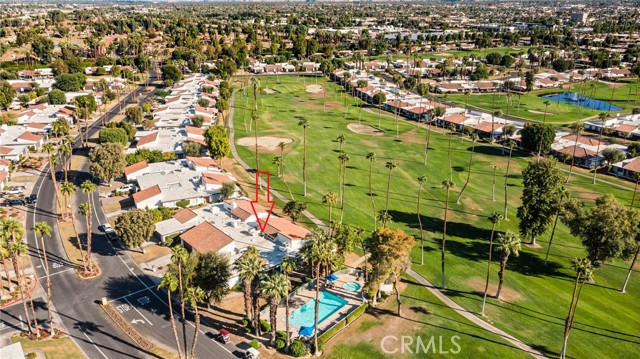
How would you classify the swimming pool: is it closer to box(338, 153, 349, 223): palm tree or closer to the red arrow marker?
the red arrow marker

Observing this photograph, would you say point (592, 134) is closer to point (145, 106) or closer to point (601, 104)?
point (601, 104)

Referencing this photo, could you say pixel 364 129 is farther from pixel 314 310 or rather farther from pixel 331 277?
pixel 314 310

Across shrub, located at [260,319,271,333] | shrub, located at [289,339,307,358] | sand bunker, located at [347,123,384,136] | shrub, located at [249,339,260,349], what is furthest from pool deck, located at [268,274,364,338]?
sand bunker, located at [347,123,384,136]

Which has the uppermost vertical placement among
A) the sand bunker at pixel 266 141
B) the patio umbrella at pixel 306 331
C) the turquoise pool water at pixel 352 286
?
the sand bunker at pixel 266 141

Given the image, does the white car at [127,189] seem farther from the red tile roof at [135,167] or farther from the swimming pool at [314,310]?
the swimming pool at [314,310]

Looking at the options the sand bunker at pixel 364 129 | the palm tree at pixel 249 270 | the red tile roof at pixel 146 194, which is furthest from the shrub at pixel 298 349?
the sand bunker at pixel 364 129

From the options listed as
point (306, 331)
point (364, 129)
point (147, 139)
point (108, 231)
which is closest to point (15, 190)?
point (108, 231)

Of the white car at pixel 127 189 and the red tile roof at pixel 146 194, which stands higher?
the red tile roof at pixel 146 194
